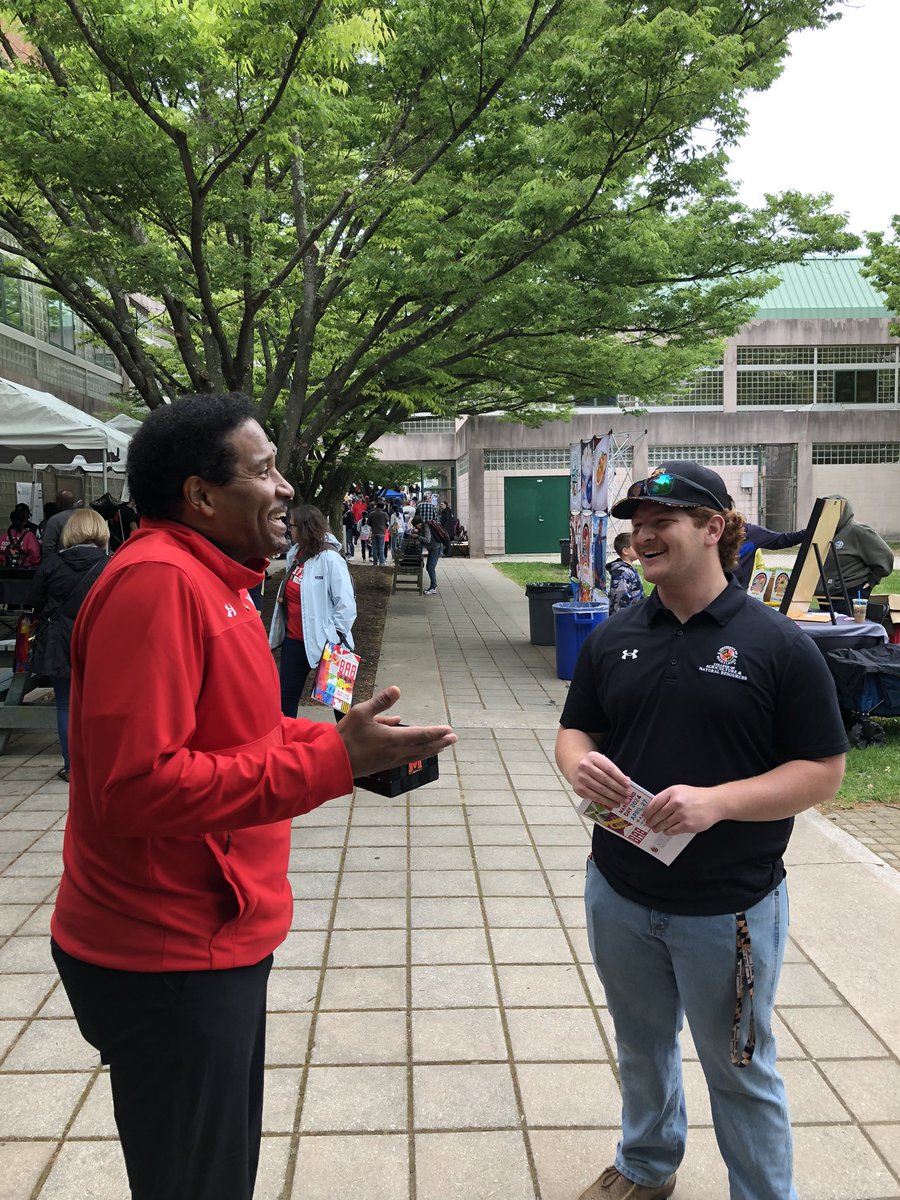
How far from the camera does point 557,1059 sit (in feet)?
11.0

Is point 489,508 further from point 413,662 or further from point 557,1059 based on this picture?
point 557,1059

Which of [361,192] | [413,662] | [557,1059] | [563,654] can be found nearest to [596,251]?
[361,192]

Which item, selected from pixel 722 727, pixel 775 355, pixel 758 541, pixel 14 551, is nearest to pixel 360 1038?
pixel 722 727

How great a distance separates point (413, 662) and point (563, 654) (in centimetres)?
209

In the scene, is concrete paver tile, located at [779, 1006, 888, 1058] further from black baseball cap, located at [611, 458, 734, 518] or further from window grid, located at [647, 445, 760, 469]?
window grid, located at [647, 445, 760, 469]

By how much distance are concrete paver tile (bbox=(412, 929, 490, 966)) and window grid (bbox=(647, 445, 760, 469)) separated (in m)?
31.5

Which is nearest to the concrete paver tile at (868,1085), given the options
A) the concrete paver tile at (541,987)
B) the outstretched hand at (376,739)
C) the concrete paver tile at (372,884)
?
the concrete paver tile at (541,987)

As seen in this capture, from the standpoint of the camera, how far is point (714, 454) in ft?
114

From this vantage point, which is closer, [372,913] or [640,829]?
[640,829]

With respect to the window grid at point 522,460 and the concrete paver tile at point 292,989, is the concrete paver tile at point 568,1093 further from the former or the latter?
the window grid at point 522,460

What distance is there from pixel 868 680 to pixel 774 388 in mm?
31529

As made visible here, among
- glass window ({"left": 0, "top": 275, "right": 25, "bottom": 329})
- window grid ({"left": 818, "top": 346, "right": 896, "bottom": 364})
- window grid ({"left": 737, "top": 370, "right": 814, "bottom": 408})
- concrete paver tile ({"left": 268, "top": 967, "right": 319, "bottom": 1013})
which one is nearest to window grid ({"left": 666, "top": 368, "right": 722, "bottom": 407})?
window grid ({"left": 737, "top": 370, "right": 814, "bottom": 408})

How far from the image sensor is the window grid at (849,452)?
35750mm

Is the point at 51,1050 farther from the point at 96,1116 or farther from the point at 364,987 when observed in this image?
the point at 364,987
